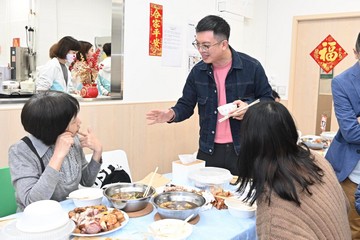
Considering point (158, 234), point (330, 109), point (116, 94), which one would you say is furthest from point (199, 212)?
point (330, 109)

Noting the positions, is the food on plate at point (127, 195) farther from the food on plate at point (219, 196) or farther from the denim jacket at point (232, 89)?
the denim jacket at point (232, 89)

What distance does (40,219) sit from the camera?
3.58 ft

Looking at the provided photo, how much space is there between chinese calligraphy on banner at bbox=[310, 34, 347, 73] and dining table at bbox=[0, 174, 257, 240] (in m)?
3.37

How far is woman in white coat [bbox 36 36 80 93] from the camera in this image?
2895mm

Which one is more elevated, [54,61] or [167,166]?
[54,61]

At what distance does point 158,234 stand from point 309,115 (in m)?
3.78

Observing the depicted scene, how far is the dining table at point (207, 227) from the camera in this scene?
1.22 m

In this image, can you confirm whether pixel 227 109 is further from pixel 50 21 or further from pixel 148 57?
pixel 50 21

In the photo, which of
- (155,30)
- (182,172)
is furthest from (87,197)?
(155,30)

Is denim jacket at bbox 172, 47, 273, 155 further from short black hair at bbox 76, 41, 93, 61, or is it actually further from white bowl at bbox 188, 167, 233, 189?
short black hair at bbox 76, 41, 93, 61

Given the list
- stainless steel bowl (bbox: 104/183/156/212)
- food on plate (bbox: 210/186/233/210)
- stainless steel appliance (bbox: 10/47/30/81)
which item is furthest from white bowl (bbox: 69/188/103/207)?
stainless steel appliance (bbox: 10/47/30/81)

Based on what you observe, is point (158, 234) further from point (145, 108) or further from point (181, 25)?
point (181, 25)

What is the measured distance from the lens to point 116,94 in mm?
2988

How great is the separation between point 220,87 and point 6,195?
54.2 inches
